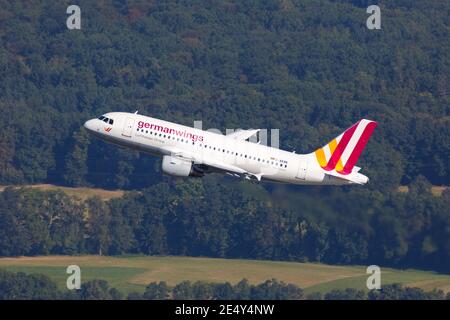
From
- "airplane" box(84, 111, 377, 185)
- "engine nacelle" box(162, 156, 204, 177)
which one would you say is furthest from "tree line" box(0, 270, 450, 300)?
"engine nacelle" box(162, 156, 204, 177)

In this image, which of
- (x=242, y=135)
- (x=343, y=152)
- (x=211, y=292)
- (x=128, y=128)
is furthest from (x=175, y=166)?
(x=211, y=292)

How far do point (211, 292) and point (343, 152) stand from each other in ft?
213

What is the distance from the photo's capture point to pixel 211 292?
7584 inches

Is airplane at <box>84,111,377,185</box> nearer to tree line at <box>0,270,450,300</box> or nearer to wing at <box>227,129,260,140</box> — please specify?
wing at <box>227,129,260,140</box>

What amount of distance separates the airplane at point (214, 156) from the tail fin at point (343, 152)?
0.26 ft

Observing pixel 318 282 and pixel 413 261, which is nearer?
pixel 413 261

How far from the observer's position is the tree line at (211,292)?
190750mm

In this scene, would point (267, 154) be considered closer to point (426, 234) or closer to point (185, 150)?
point (185, 150)

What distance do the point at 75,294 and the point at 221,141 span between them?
71443 mm

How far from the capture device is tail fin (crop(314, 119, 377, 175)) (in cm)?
13000

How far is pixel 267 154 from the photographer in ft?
420

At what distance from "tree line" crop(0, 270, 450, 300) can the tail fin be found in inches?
2326
